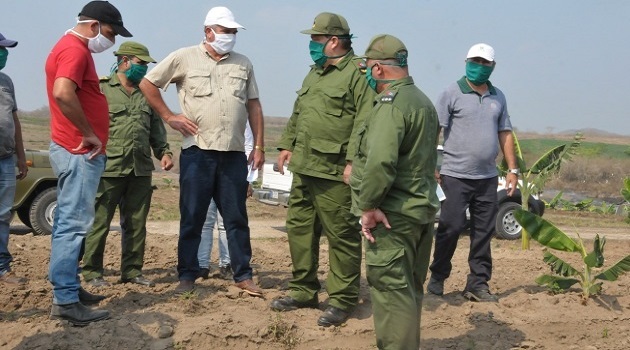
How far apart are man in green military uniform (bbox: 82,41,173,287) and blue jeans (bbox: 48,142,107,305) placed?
136 centimetres

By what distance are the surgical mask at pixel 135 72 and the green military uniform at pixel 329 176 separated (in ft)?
5.58

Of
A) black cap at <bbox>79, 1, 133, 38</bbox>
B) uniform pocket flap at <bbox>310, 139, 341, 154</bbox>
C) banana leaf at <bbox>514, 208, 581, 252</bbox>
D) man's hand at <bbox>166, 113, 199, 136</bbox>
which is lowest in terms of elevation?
banana leaf at <bbox>514, 208, 581, 252</bbox>

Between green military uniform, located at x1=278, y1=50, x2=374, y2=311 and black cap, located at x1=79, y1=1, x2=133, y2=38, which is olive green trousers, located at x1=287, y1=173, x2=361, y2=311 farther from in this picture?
black cap, located at x1=79, y1=1, x2=133, y2=38

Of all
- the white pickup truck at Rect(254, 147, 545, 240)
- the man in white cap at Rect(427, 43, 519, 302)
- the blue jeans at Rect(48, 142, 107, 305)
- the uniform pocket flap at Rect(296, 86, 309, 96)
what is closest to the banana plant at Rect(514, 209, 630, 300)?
the man in white cap at Rect(427, 43, 519, 302)

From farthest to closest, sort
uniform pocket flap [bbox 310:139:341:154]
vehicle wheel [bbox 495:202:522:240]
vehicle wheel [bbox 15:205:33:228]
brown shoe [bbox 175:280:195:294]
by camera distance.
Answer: vehicle wheel [bbox 495:202:522:240]
vehicle wheel [bbox 15:205:33:228]
brown shoe [bbox 175:280:195:294]
uniform pocket flap [bbox 310:139:341:154]

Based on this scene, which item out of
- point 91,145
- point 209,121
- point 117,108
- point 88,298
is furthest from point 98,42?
point 88,298

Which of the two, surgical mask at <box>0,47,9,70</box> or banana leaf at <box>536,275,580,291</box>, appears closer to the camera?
surgical mask at <box>0,47,9,70</box>

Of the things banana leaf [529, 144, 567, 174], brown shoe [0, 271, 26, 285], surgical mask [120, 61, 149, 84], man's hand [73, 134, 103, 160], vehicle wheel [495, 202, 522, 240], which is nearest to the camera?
man's hand [73, 134, 103, 160]

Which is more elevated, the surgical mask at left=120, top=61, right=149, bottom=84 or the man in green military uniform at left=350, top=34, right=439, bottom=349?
the surgical mask at left=120, top=61, right=149, bottom=84

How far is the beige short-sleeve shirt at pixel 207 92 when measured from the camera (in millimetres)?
6344

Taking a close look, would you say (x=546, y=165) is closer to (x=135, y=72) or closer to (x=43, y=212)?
(x=135, y=72)

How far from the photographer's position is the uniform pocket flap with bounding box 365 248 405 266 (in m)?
4.95

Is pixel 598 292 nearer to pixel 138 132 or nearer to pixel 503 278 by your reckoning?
pixel 503 278

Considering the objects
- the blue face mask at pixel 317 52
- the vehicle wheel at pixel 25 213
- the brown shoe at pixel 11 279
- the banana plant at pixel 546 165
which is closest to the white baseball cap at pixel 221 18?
the blue face mask at pixel 317 52
